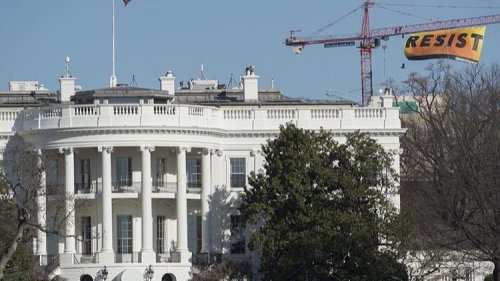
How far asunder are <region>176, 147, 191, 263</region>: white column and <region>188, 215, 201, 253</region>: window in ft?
7.37

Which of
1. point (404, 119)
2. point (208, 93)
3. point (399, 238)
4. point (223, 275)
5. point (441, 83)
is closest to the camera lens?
point (399, 238)

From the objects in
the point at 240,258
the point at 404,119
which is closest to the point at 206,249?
the point at 240,258

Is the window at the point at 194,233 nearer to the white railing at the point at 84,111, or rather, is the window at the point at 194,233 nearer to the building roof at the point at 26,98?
the white railing at the point at 84,111

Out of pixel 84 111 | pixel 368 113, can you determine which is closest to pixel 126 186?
pixel 84 111

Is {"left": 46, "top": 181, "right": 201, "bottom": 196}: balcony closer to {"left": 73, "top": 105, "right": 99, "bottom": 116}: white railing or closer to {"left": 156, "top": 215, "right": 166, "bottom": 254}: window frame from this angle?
{"left": 156, "top": 215, "right": 166, "bottom": 254}: window frame

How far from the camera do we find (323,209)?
106500 millimetres

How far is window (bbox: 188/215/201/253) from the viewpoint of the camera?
117375 mm

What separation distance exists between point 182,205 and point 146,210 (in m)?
2.00

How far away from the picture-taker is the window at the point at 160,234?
11688cm

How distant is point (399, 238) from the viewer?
103m

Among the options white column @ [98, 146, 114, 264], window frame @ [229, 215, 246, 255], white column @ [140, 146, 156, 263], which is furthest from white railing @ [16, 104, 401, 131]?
window frame @ [229, 215, 246, 255]

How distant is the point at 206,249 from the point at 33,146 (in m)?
10.7

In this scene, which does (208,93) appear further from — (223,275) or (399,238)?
(399,238)

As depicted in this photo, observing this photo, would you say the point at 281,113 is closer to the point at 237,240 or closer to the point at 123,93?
the point at 237,240
